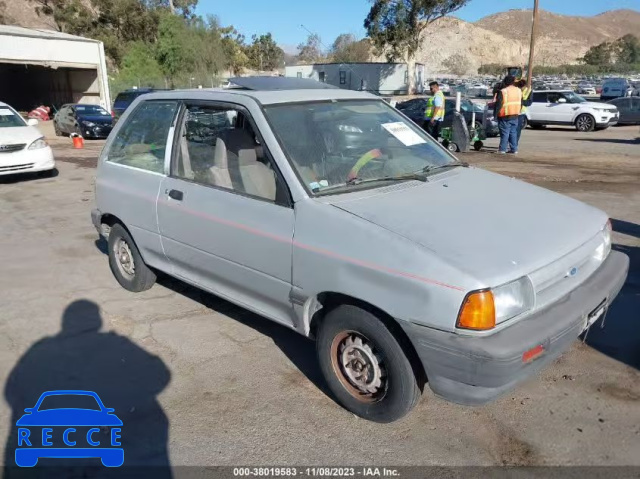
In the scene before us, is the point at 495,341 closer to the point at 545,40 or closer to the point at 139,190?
the point at 139,190

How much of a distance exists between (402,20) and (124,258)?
40.4 meters

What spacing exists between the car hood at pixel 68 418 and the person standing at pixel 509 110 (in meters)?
11.5

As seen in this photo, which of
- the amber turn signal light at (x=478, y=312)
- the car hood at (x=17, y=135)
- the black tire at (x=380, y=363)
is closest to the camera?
the amber turn signal light at (x=478, y=312)

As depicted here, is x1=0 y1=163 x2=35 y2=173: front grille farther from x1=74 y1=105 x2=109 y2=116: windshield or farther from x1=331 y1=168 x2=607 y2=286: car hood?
x1=74 y1=105 x2=109 y2=116: windshield

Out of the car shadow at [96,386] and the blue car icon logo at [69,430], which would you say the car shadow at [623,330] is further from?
the blue car icon logo at [69,430]

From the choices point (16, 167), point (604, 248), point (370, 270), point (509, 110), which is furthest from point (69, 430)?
point (509, 110)

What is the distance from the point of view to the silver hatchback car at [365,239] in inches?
100

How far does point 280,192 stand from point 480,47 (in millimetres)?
139882

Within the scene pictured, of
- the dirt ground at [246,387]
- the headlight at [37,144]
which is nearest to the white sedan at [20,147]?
the headlight at [37,144]

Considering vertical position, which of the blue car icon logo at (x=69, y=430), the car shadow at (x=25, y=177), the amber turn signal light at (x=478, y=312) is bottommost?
the blue car icon logo at (x=69, y=430)

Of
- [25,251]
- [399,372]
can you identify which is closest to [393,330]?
[399,372]

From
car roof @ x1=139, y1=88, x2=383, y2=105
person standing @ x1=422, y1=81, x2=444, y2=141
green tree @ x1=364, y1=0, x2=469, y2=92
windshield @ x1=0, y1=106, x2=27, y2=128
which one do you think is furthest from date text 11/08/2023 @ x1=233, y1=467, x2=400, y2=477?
green tree @ x1=364, y1=0, x2=469, y2=92

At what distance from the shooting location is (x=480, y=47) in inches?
5089

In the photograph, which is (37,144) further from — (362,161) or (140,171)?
(362,161)
